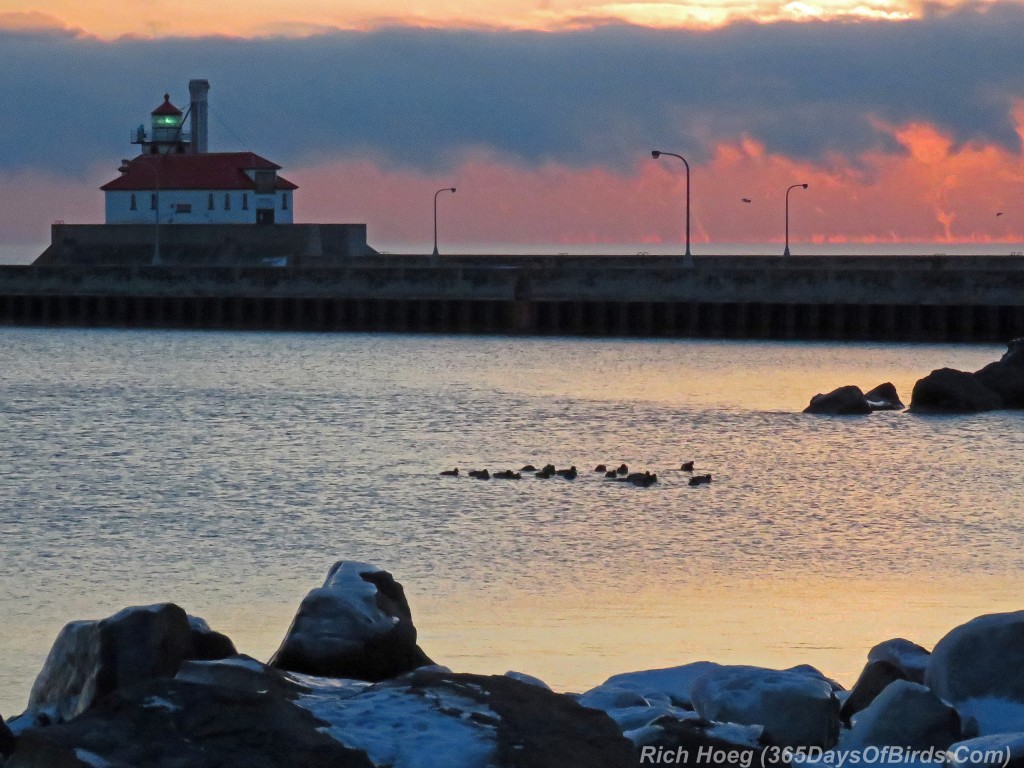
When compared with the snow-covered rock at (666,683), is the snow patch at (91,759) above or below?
above

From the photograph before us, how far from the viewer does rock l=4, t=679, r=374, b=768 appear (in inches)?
209

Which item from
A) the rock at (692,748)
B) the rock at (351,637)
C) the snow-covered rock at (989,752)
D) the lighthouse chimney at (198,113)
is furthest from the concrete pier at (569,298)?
the rock at (692,748)

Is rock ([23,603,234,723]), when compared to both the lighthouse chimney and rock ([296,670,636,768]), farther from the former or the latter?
the lighthouse chimney

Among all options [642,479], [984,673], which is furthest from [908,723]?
[642,479]

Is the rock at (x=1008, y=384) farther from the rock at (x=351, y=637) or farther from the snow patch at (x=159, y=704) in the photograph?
the snow patch at (x=159, y=704)

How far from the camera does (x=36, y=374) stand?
45500 millimetres

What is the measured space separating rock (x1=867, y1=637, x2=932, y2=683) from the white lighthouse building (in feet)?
258

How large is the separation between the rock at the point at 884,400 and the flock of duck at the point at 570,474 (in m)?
11.5

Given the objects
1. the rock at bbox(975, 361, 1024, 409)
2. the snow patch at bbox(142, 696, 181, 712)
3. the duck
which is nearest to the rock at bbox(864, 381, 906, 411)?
the rock at bbox(975, 361, 1024, 409)

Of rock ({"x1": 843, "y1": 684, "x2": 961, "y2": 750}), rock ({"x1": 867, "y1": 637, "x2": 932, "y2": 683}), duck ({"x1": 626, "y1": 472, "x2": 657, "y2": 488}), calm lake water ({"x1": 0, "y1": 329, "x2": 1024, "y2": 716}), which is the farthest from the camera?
duck ({"x1": 626, "y1": 472, "x2": 657, "y2": 488})

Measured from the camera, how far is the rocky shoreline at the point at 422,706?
5.50m

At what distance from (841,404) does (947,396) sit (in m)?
2.17

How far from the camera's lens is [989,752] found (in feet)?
20.9

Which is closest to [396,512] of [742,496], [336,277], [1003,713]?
[742,496]
